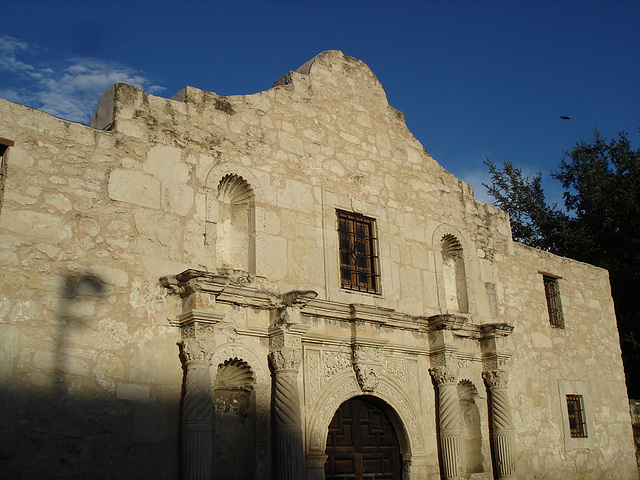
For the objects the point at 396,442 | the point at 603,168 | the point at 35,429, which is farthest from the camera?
the point at 603,168

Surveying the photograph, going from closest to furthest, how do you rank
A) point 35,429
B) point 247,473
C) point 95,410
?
1. point 35,429
2. point 95,410
3. point 247,473

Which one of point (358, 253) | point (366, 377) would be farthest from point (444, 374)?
point (358, 253)

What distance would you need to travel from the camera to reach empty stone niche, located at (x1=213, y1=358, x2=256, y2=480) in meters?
7.61

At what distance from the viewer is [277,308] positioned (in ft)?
27.0

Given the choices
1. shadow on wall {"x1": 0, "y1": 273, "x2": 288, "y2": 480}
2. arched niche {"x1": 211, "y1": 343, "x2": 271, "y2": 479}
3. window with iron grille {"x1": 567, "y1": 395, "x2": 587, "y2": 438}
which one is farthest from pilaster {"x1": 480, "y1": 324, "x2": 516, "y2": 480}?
shadow on wall {"x1": 0, "y1": 273, "x2": 288, "y2": 480}

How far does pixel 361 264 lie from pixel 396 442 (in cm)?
248

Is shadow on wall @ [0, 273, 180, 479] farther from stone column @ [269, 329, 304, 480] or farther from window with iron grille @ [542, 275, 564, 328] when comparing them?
window with iron grille @ [542, 275, 564, 328]

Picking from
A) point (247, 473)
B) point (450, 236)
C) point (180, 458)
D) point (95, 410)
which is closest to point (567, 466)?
point (450, 236)

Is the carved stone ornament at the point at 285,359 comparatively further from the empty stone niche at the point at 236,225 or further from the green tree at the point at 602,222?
the green tree at the point at 602,222

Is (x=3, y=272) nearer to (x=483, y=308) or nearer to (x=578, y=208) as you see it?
(x=483, y=308)

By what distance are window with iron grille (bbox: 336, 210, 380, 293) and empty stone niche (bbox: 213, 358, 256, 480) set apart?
2.10m

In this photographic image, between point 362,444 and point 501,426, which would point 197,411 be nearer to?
point 362,444

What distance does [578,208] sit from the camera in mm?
19844

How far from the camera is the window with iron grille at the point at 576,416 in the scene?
11.9 metres
